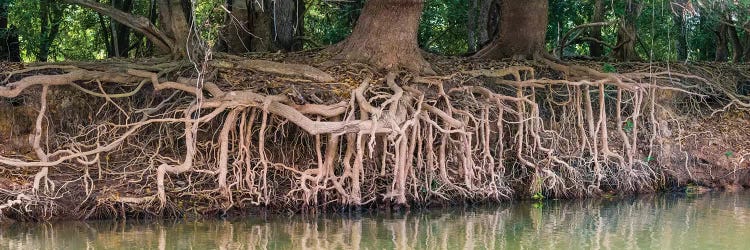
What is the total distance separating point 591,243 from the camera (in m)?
8.86

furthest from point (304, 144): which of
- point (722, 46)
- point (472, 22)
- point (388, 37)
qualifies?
point (722, 46)

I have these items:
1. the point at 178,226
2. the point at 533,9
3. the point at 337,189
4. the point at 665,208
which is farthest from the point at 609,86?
the point at 178,226

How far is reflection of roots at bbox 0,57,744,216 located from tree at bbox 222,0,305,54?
6.77 feet

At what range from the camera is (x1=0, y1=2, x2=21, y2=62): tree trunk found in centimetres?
1312

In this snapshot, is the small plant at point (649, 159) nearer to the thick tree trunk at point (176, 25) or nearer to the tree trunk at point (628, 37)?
the tree trunk at point (628, 37)

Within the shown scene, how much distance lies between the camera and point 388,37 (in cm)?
1164

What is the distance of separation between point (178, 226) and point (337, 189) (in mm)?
1794

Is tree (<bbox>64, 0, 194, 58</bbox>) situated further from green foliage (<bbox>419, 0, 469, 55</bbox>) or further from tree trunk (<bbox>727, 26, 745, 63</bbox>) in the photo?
tree trunk (<bbox>727, 26, 745, 63</bbox>)

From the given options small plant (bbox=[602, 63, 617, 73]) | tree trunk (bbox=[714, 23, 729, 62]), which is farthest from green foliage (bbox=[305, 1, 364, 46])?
tree trunk (bbox=[714, 23, 729, 62])

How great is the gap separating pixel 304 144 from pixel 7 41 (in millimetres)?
4830

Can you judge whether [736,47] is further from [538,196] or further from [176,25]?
[176,25]

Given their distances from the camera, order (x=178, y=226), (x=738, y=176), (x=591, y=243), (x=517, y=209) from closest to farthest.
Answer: (x=591, y=243) → (x=178, y=226) → (x=517, y=209) → (x=738, y=176)

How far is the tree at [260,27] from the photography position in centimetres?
1290

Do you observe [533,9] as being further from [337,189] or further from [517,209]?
[337,189]
